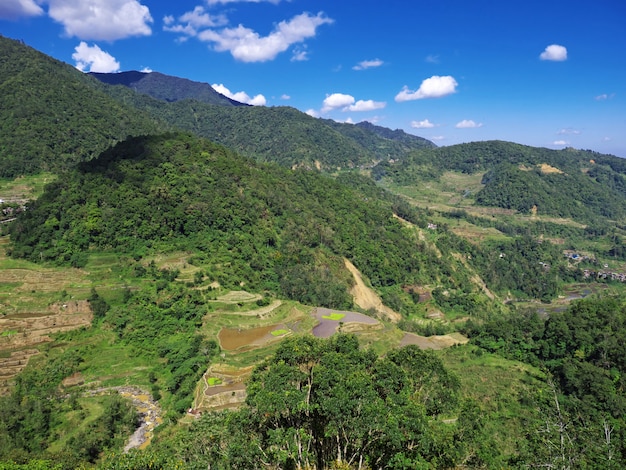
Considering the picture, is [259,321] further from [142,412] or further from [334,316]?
[142,412]

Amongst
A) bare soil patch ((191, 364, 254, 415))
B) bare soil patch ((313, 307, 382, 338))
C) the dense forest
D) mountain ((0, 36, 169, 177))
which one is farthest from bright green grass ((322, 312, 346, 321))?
mountain ((0, 36, 169, 177))

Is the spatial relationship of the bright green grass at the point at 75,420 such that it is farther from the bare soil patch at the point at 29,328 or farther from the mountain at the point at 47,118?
the mountain at the point at 47,118

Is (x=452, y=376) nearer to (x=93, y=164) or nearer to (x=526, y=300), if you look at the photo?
(x=93, y=164)

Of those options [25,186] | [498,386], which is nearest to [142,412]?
[498,386]

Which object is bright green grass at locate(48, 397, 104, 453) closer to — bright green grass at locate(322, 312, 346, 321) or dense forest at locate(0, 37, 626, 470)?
Result: dense forest at locate(0, 37, 626, 470)

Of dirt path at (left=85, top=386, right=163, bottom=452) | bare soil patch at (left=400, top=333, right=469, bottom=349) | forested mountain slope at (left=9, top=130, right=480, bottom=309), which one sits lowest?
bare soil patch at (left=400, top=333, right=469, bottom=349)
